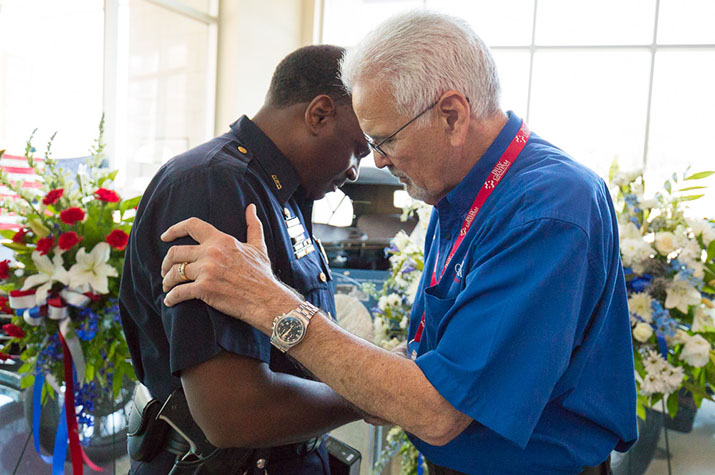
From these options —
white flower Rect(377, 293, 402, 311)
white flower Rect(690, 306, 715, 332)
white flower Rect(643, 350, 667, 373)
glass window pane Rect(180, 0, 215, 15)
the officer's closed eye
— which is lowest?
white flower Rect(643, 350, 667, 373)

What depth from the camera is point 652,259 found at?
188 cm

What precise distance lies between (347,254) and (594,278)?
197 cm

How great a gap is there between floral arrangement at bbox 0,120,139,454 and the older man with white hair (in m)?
0.96

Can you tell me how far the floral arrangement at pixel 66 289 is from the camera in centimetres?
183

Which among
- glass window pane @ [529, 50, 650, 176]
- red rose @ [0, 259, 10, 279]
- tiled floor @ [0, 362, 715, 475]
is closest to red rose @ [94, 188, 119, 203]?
red rose @ [0, 259, 10, 279]

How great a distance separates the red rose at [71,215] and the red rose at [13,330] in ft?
1.20

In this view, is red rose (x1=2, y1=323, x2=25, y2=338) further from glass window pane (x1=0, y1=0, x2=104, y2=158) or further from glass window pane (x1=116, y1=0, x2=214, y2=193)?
glass window pane (x1=116, y1=0, x2=214, y2=193)

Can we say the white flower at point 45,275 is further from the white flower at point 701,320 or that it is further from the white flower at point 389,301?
the white flower at point 701,320

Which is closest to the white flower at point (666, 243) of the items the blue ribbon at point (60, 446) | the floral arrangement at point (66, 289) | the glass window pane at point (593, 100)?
the floral arrangement at point (66, 289)

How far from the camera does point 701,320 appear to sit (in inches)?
73.5

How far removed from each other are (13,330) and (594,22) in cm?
514

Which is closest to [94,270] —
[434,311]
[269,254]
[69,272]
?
[69,272]

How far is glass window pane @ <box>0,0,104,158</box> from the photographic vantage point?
389 cm

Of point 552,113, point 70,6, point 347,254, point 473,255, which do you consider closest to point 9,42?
point 70,6
